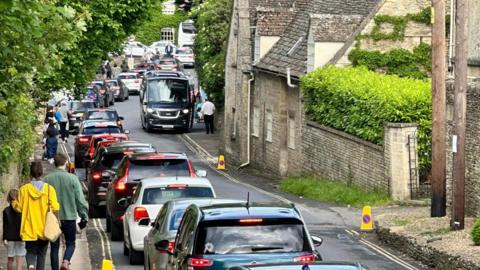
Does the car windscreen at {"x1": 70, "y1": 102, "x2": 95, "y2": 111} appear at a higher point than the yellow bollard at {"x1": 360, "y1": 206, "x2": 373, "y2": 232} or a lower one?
higher

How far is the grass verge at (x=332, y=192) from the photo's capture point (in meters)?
33.9

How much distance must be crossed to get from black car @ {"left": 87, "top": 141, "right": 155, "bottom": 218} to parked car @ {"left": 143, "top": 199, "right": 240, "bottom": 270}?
1129cm

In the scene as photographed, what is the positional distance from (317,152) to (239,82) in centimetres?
1095

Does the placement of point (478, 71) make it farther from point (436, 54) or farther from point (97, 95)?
point (97, 95)

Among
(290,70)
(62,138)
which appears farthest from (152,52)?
(290,70)

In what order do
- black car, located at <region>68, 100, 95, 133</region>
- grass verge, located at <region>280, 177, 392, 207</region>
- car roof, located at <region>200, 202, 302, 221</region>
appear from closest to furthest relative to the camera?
1. car roof, located at <region>200, 202, 302, 221</region>
2. grass verge, located at <region>280, 177, 392, 207</region>
3. black car, located at <region>68, 100, 95, 133</region>

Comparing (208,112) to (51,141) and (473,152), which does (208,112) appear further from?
(473,152)

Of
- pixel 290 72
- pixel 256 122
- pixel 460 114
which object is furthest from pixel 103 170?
pixel 256 122

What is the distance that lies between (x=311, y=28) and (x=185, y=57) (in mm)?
68470

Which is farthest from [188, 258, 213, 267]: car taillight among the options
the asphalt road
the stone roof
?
the stone roof

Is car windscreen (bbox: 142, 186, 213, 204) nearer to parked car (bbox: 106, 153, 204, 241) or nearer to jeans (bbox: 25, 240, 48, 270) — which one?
parked car (bbox: 106, 153, 204, 241)

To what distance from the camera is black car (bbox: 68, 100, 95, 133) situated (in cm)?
6397

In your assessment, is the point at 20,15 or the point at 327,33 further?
the point at 327,33

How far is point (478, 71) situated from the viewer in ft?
112
